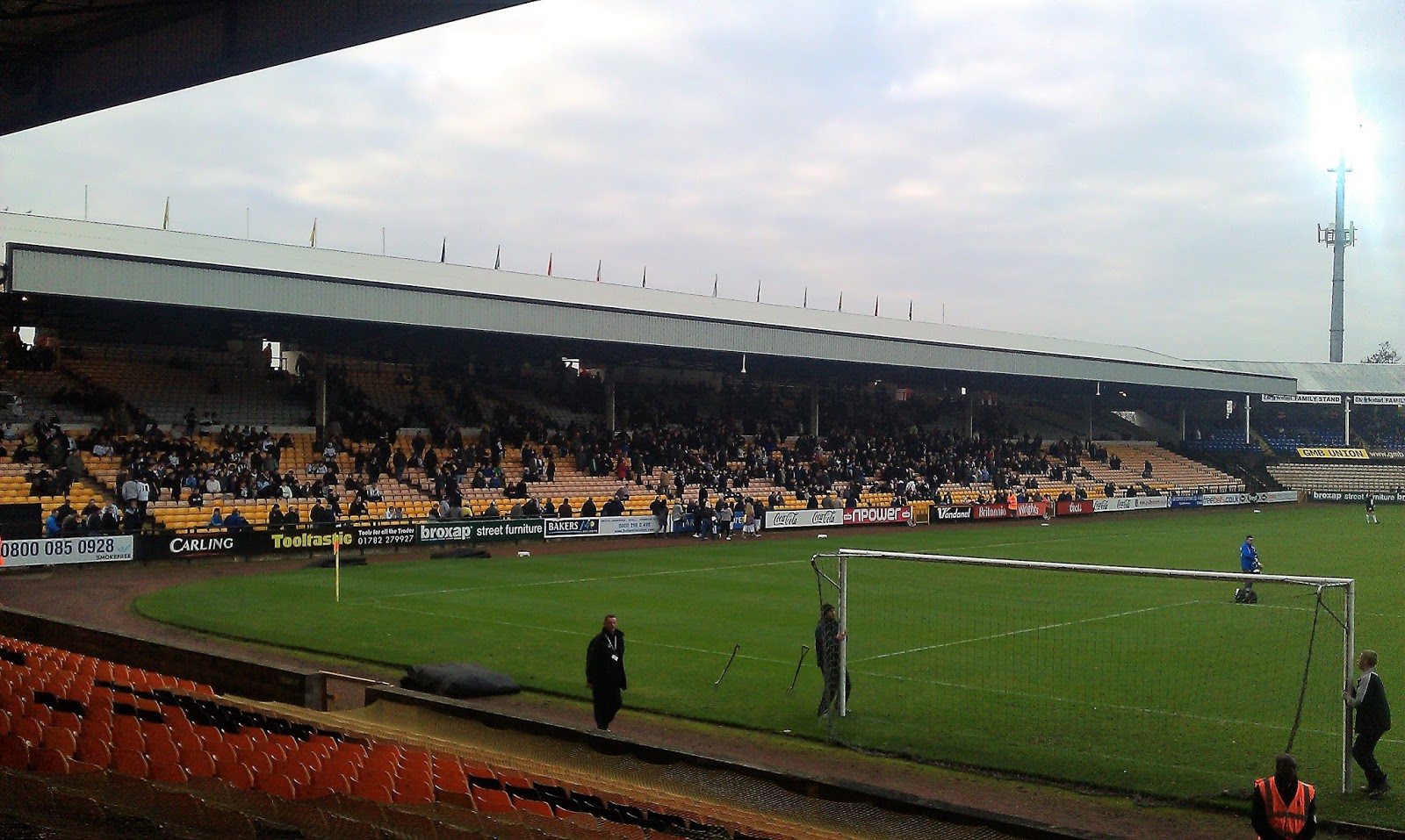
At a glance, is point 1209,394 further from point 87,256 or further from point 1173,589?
point 87,256

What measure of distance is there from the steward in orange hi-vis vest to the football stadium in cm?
173

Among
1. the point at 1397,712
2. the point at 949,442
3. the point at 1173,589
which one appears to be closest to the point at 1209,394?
the point at 949,442

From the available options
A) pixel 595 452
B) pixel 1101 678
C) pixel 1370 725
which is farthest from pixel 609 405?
pixel 1370 725

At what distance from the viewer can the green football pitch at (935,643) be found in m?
13.6

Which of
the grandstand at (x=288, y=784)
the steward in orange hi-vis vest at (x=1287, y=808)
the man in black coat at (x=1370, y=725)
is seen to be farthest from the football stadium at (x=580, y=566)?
the steward in orange hi-vis vest at (x=1287, y=808)

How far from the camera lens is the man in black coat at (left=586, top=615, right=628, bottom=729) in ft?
44.1

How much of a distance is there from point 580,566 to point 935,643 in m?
14.0

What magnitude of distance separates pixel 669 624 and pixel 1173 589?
12155mm

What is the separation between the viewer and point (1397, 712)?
1457 cm

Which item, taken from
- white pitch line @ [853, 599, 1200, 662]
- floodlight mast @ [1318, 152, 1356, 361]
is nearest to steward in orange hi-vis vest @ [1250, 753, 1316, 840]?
white pitch line @ [853, 599, 1200, 662]

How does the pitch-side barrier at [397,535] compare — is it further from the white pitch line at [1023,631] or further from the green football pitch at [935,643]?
the white pitch line at [1023,631]

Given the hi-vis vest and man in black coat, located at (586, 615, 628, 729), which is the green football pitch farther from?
the hi-vis vest

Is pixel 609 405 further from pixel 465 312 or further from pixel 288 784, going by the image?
pixel 288 784

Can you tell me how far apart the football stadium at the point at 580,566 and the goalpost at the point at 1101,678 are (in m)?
0.10
